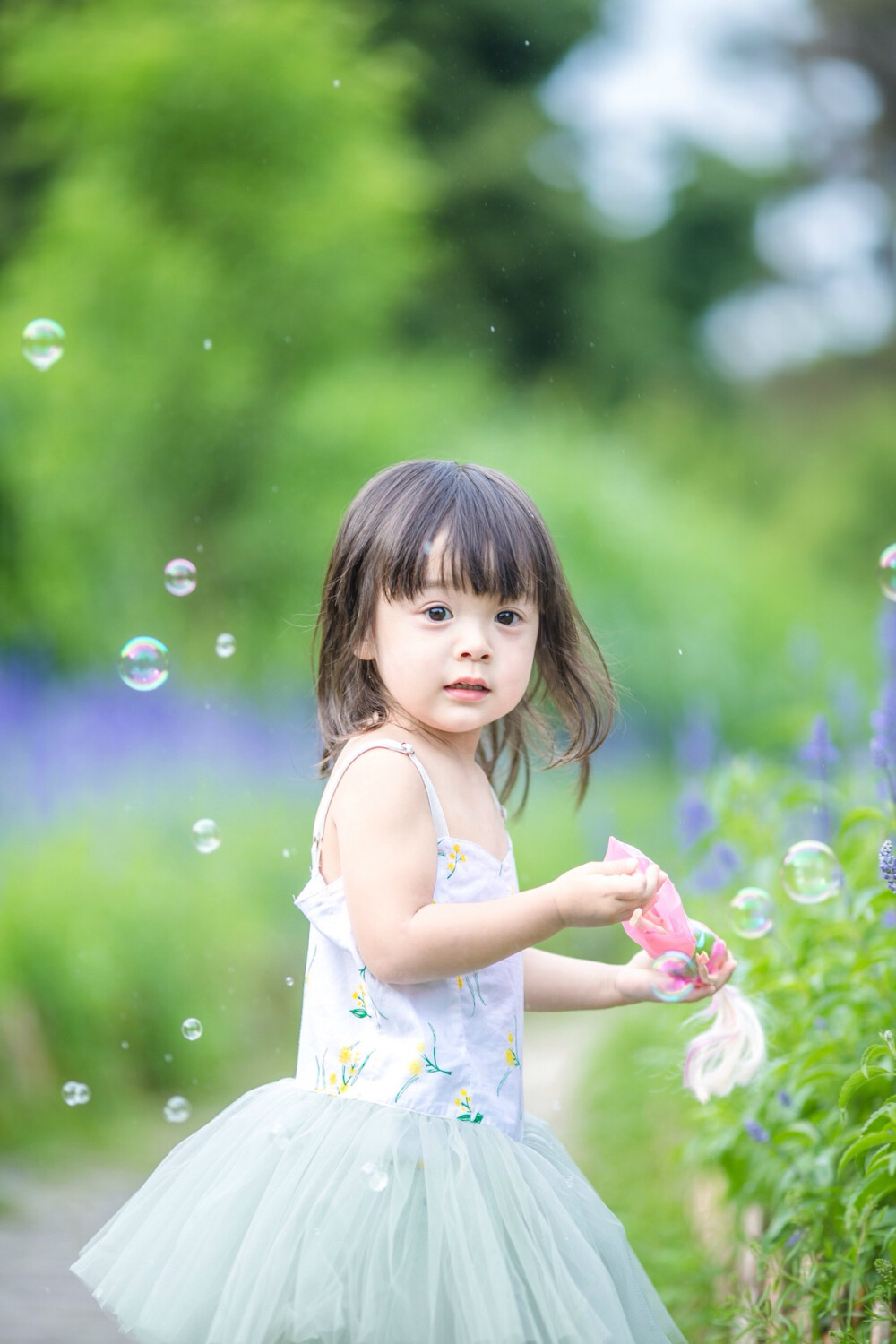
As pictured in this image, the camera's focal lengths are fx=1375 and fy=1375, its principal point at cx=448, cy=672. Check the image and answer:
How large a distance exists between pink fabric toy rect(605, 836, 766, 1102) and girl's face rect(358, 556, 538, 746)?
214mm

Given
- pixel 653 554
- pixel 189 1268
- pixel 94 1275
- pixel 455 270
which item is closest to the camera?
pixel 189 1268

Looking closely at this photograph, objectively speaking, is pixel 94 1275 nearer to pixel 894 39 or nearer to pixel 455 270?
pixel 455 270

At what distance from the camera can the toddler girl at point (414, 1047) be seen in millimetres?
1355

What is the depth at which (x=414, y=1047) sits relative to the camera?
4.86ft

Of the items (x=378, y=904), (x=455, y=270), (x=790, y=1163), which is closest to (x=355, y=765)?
(x=378, y=904)

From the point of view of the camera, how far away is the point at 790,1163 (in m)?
2.01

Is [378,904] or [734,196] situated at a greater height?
[734,196]

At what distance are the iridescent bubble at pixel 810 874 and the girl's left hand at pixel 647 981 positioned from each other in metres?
0.28

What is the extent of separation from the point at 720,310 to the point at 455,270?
4253 mm

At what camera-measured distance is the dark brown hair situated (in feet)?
5.11

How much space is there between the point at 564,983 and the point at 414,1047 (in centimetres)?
32

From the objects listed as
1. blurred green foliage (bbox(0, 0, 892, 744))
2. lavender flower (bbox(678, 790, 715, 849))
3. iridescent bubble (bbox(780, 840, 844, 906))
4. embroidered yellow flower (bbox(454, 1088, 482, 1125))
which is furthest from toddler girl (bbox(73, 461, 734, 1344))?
blurred green foliage (bbox(0, 0, 892, 744))

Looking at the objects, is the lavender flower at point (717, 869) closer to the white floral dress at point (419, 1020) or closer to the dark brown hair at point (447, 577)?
the dark brown hair at point (447, 577)

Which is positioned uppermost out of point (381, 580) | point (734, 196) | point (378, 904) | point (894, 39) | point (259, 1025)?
point (894, 39)
